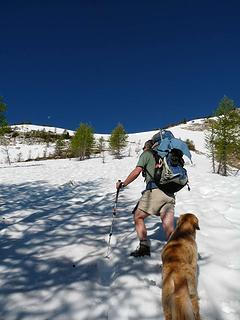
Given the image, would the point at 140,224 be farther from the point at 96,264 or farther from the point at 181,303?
the point at 181,303

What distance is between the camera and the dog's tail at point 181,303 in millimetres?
2611

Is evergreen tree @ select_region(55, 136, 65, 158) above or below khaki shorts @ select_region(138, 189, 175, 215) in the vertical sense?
above

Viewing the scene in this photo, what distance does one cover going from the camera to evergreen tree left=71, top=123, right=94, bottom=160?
46.8 metres

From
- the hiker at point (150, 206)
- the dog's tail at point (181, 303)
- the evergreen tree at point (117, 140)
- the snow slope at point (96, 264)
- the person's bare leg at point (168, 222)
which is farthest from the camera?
the evergreen tree at point (117, 140)

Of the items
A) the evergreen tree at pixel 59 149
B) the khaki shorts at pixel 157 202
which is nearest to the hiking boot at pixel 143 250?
the khaki shorts at pixel 157 202

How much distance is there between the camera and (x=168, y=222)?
509 centimetres

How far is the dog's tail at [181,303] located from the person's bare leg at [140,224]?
7.16 ft

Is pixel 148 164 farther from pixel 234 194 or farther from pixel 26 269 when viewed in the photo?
pixel 234 194


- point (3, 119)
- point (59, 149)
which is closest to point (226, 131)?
point (3, 119)

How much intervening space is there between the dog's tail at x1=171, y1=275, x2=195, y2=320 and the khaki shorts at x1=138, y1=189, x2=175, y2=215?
2215mm

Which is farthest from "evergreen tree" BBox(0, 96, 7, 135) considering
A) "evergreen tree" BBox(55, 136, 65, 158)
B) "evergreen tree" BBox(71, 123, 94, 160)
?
"evergreen tree" BBox(55, 136, 65, 158)

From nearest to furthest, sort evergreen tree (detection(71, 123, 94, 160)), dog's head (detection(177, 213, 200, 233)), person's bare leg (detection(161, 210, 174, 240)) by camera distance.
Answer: dog's head (detection(177, 213, 200, 233)) < person's bare leg (detection(161, 210, 174, 240)) < evergreen tree (detection(71, 123, 94, 160))

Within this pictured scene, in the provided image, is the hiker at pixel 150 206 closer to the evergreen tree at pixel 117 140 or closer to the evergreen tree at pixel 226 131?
the evergreen tree at pixel 226 131

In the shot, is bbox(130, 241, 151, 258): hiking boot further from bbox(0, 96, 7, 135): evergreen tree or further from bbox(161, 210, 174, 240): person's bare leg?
bbox(0, 96, 7, 135): evergreen tree
